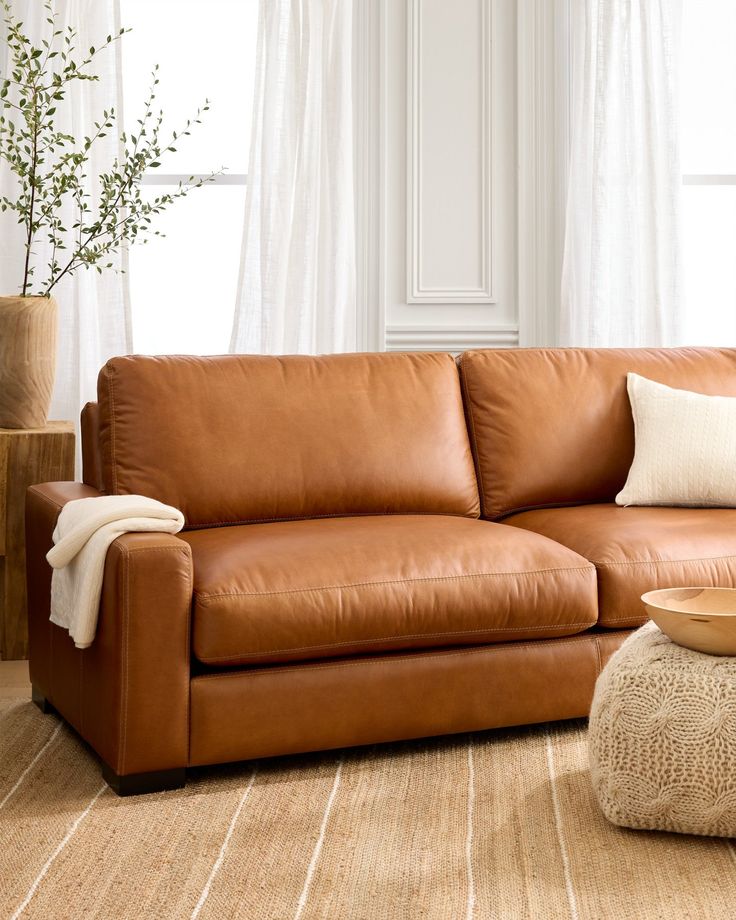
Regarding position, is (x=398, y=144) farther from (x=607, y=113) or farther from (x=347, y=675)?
(x=347, y=675)

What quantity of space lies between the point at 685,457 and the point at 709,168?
190 cm

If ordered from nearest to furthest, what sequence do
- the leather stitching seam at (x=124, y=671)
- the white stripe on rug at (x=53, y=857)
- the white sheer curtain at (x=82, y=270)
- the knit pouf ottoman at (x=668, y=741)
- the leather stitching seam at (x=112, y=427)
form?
the white stripe on rug at (x=53, y=857)
the knit pouf ottoman at (x=668, y=741)
the leather stitching seam at (x=124, y=671)
the leather stitching seam at (x=112, y=427)
the white sheer curtain at (x=82, y=270)

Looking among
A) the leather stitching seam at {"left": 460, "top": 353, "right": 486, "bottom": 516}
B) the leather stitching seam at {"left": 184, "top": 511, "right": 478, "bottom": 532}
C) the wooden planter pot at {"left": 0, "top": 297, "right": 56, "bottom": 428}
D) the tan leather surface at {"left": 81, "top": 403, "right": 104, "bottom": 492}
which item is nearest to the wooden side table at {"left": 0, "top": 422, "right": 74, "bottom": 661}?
the wooden planter pot at {"left": 0, "top": 297, "right": 56, "bottom": 428}

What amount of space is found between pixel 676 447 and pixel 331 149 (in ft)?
5.82

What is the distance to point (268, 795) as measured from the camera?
2.26 meters

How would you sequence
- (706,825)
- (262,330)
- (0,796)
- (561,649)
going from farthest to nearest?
1. (262,330)
2. (561,649)
3. (0,796)
4. (706,825)

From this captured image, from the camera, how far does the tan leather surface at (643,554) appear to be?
260cm

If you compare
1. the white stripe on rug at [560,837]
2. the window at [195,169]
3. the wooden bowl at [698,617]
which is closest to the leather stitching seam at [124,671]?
the white stripe on rug at [560,837]

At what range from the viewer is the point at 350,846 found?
6.62 ft

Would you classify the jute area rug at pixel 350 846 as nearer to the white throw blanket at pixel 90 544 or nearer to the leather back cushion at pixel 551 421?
the white throw blanket at pixel 90 544

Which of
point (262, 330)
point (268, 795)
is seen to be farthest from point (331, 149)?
point (268, 795)

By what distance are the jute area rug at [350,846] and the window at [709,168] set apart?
8.23 ft

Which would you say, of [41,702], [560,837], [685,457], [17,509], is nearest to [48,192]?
[17,509]

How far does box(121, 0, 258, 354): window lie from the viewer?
162 inches
